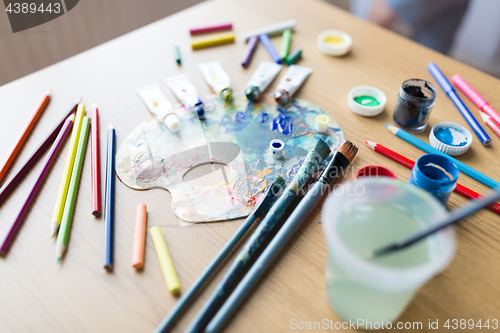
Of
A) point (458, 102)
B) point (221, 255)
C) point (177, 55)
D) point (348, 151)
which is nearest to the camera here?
point (221, 255)

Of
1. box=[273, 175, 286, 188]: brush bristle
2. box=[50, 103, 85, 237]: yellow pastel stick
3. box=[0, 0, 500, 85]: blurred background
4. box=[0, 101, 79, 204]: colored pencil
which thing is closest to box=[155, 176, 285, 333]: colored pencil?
box=[273, 175, 286, 188]: brush bristle

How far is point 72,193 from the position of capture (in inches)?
22.3

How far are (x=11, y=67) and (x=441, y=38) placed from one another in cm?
173

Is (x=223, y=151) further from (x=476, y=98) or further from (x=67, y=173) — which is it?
(x=476, y=98)

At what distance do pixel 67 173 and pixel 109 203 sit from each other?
4.4 inches

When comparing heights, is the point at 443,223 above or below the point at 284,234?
above

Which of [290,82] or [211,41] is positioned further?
[211,41]

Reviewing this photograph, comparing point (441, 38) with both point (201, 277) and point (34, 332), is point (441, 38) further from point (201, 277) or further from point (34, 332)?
point (34, 332)

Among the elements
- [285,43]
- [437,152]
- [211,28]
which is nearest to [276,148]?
[437,152]

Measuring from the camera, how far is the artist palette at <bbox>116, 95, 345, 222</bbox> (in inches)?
22.4

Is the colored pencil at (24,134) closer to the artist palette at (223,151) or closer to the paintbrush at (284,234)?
the artist palette at (223,151)

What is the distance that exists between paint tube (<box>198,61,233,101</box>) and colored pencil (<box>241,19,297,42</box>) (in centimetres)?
14

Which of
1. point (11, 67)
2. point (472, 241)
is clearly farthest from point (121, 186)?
point (11, 67)

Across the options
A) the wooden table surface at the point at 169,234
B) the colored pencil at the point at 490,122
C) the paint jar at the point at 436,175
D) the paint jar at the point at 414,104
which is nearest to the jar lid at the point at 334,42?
the wooden table surface at the point at 169,234
